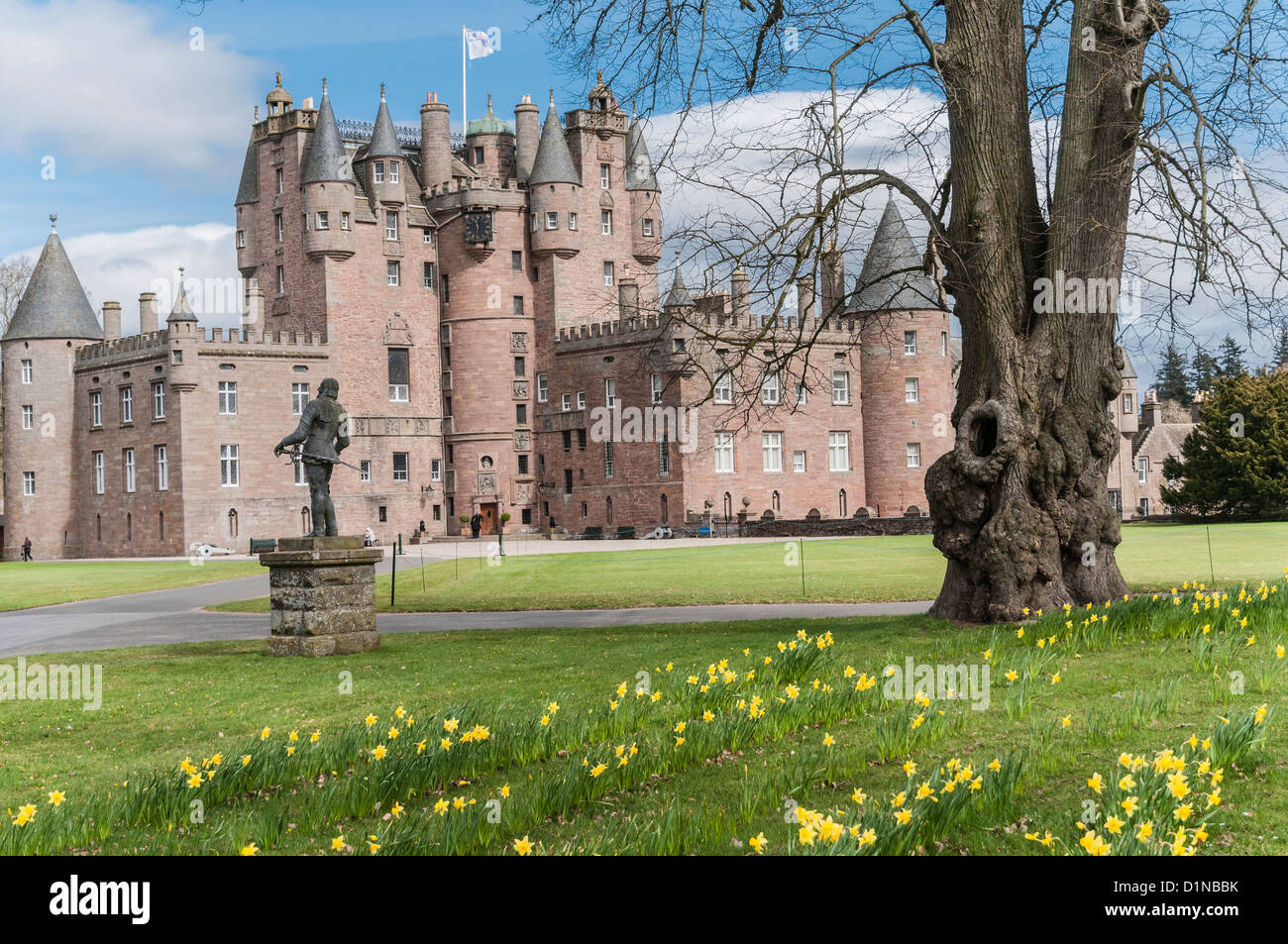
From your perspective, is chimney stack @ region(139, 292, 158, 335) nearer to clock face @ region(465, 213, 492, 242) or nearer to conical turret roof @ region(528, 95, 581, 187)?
clock face @ region(465, 213, 492, 242)

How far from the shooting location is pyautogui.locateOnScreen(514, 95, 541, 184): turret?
7731 cm

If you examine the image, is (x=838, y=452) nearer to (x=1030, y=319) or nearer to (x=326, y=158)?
(x=326, y=158)

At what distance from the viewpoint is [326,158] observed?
68.7m

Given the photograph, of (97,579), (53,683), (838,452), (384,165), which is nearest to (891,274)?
(53,683)

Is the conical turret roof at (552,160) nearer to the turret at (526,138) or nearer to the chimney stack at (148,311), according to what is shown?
the turret at (526,138)

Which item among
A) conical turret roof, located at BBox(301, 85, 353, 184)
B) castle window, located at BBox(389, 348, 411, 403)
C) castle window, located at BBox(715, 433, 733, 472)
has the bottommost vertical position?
castle window, located at BBox(715, 433, 733, 472)

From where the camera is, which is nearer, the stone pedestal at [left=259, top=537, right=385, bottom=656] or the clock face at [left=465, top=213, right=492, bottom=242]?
the stone pedestal at [left=259, top=537, right=385, bottom=656]

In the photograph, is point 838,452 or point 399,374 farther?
point 838,452

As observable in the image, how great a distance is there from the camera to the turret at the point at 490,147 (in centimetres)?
7950

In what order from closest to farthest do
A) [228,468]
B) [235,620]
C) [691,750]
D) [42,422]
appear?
[691,750] → [235,620] → [228,468] → [42,422]

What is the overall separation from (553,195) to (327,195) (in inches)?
515

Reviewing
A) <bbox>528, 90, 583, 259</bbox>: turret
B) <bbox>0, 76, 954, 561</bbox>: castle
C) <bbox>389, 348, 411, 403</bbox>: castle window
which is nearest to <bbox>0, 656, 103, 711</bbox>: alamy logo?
<bbox>0, 76, 954, 561</bbox>: castle

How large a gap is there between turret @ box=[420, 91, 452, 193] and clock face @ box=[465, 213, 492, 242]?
18.7 feet
